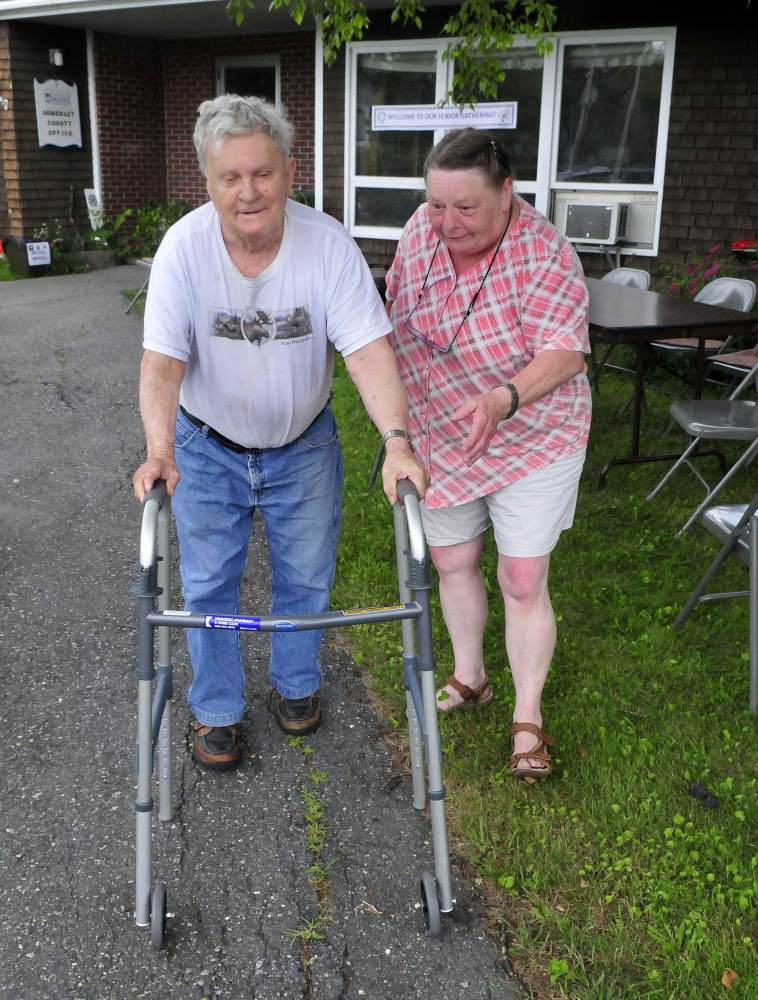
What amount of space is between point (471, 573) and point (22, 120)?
40.5 ft

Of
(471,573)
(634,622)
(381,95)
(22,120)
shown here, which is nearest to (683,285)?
(381,95)

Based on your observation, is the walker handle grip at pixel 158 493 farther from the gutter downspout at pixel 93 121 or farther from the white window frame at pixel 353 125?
the gutter downspout at pixel 93 121

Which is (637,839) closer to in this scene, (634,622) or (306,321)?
(634,622)

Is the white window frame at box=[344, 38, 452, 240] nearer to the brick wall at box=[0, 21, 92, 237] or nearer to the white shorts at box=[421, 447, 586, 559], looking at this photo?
the brick wall at box=[0, 21, 92, 237]

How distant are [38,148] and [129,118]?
162cm

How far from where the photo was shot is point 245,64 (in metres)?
13.6

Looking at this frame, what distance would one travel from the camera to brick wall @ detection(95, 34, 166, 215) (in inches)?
543

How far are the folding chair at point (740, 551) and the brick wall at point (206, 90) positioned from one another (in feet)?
34.8

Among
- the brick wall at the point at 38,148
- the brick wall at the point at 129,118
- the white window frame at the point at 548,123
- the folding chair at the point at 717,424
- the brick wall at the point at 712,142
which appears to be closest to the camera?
the folding chair at the point at 717,424

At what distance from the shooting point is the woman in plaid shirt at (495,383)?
250cm

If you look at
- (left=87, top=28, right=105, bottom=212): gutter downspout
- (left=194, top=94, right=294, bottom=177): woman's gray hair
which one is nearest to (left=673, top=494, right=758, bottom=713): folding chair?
(left=194, top=94, right=294, bottom=177): woman's gray hair

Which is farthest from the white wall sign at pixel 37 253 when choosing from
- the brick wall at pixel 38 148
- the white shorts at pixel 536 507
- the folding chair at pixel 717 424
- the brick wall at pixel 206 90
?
the white shorts at pixel 536 507

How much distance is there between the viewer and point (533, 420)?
273 centimetres

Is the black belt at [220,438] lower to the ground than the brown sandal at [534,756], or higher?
higher
